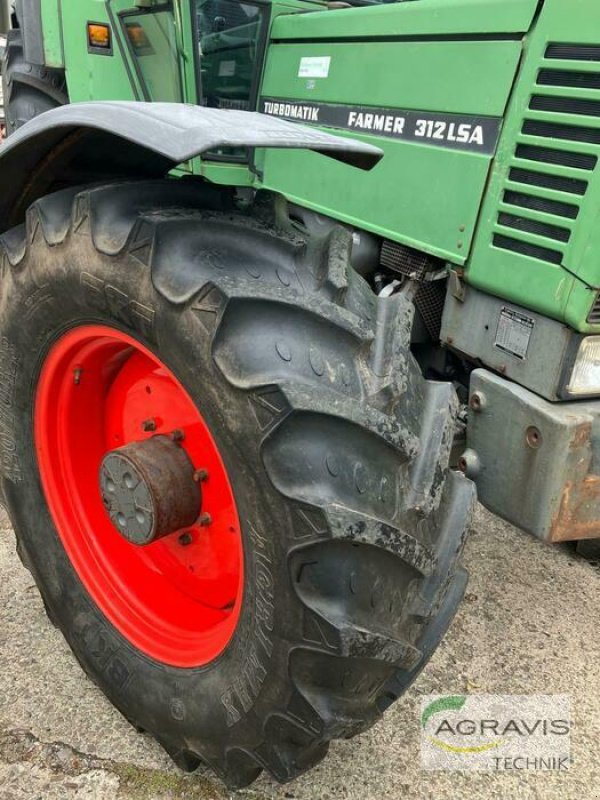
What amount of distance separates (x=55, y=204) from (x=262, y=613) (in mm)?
898

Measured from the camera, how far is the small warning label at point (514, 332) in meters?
1.67

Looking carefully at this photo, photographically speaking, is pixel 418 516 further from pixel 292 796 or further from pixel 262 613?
pixel 292 796

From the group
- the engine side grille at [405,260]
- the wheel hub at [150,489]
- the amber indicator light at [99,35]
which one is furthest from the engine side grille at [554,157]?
the amber indicator light at [99,35]

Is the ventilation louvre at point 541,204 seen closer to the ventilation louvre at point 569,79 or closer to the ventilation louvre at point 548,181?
the ventilation louvre at point 548,181

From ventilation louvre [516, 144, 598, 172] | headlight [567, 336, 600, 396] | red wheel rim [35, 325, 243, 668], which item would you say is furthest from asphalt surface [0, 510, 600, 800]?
ventilation louvre [516, 144, 598, 172]

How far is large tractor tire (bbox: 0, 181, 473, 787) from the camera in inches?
45.2

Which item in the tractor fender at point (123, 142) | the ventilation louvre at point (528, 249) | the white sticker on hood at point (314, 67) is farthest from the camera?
the white sticker on hood at point (314, 67)

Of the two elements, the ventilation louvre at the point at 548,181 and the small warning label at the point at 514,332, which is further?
the small warning label at the point at 514,332

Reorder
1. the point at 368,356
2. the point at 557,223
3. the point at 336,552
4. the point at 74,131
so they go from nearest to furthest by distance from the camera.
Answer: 1. the point at 336,552
2. the point at 368,356
3. the point at 74,131
4. the point at 557,223

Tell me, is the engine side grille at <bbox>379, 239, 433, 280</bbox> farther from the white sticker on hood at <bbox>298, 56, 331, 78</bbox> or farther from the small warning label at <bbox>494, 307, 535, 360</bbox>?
the white sticker on hood at <bbox>298, 56, 331, 78</bbox>

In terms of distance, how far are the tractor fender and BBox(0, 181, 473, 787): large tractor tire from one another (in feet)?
0.40

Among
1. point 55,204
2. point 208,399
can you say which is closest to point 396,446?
point 208,399

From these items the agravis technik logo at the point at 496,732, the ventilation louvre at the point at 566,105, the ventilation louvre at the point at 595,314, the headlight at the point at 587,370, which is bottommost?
the agravis technik logo at the point at 496,732

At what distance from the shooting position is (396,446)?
1207 millimetres
